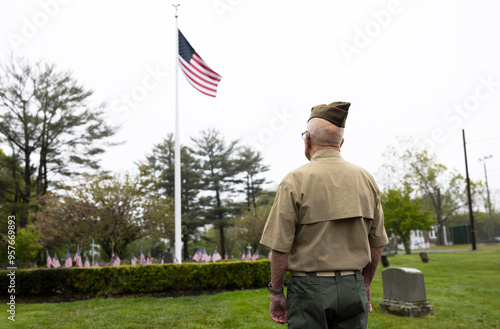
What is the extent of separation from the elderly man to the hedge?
26.2ft

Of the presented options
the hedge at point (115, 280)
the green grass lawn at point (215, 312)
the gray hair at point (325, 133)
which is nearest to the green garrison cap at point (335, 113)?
the gray hair at point (325, 133)

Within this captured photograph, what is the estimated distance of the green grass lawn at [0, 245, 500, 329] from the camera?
591 centimetres

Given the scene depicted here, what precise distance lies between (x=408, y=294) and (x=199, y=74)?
925cm

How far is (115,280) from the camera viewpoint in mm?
9289

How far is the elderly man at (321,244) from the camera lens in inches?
79.0

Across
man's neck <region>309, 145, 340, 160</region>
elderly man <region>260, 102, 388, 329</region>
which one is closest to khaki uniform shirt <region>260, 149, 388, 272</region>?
elderly man <region>260, 102, 388, 329</region>

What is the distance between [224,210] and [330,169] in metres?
33.2

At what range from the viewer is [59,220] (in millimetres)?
15562

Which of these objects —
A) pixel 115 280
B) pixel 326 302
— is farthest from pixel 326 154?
pixel 115 280

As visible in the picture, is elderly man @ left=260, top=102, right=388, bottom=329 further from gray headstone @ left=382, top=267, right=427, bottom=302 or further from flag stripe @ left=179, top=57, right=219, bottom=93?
flag stripe @ left=179, top=57, right=219, bottom=93

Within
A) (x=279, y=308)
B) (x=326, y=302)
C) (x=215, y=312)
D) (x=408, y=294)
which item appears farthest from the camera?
(x=215, y=312)

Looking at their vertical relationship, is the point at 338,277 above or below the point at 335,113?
below

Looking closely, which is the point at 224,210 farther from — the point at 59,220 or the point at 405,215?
the point at 59,220

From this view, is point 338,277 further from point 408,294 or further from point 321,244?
point 408,294
